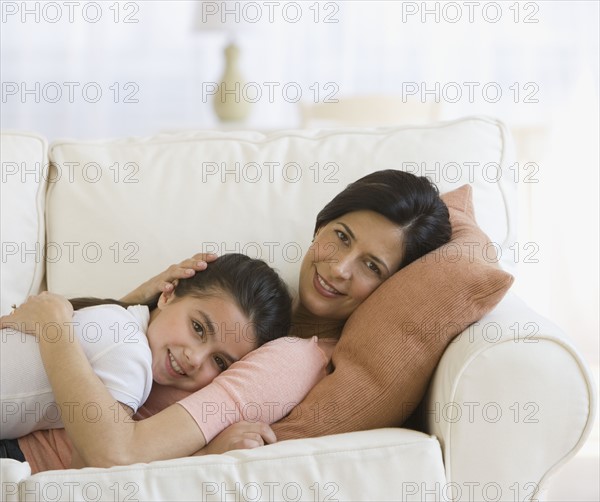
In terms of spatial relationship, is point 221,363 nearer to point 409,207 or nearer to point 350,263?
point 350,263

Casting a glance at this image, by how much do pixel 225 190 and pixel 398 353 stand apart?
0.65 metres

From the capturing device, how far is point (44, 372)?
133 cm

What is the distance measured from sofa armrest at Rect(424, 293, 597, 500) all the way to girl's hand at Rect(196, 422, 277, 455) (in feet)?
0.88

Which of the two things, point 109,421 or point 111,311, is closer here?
point 109,421

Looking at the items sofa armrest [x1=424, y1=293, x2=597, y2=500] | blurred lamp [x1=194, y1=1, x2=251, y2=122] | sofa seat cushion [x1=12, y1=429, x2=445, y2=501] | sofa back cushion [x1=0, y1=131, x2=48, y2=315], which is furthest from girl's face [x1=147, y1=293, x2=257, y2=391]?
blurred lamp [x1=194, y1=1, x2=251, y2=122]

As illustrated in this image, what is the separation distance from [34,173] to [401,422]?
3.34 ft

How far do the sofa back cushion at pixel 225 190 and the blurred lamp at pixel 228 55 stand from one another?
4.32 feet

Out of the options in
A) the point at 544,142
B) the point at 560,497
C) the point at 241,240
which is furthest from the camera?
the point at 544,142

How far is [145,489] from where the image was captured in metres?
1.12

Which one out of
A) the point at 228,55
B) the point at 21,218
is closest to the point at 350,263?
the point at 21,218

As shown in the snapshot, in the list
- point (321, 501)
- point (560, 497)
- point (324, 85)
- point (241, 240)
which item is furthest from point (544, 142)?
point (321, 501)

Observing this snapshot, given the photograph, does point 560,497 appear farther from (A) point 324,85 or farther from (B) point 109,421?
(A) point 324,85

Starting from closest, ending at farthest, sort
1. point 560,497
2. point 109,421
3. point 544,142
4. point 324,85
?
point 109,421 → point 560,497 → point 544,142 → point 324,85

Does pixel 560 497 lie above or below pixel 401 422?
below
